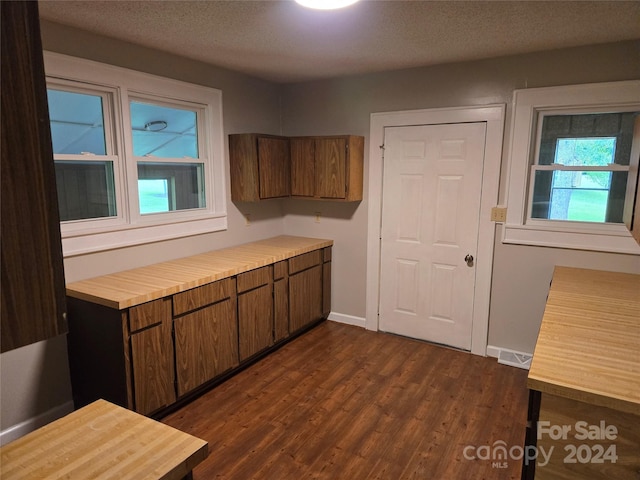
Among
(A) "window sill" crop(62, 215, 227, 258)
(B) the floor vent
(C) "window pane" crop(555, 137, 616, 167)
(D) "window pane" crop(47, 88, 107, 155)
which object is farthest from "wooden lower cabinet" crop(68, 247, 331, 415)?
(C) "window pane" crop(555, 137, 616, 167)

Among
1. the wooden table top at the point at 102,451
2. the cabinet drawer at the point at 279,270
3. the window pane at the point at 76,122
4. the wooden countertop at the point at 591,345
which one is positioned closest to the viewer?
the wooden table top at the point at 102,451

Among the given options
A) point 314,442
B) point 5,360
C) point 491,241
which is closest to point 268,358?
point 314,442

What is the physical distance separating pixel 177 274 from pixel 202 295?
0.24 m

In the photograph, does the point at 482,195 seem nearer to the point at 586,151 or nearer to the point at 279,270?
the point at 586,151

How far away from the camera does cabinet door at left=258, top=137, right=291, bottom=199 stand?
370cm

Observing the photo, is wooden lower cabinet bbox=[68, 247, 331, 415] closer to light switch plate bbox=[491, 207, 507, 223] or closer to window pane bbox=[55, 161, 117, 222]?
window pane bbox=[55, 161, 117, 222]

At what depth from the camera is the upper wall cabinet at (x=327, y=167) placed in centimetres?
372

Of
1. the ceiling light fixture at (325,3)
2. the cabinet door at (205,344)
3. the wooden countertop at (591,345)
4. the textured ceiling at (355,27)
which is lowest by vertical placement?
the cabinet door at (205,344)

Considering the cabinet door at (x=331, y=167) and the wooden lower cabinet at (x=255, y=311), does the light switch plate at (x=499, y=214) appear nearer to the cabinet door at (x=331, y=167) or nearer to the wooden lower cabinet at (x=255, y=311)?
the cabinet door at (x=331, y=167)

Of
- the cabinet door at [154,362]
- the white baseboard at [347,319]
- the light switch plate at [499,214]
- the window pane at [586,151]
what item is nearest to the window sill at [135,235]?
the cabinet door at [154,362]

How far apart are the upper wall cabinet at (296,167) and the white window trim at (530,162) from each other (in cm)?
131

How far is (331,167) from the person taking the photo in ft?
12.5

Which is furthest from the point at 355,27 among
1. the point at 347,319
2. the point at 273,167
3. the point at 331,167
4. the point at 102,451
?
the point at 347,319

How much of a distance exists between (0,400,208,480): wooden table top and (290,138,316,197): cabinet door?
2.93 metres
